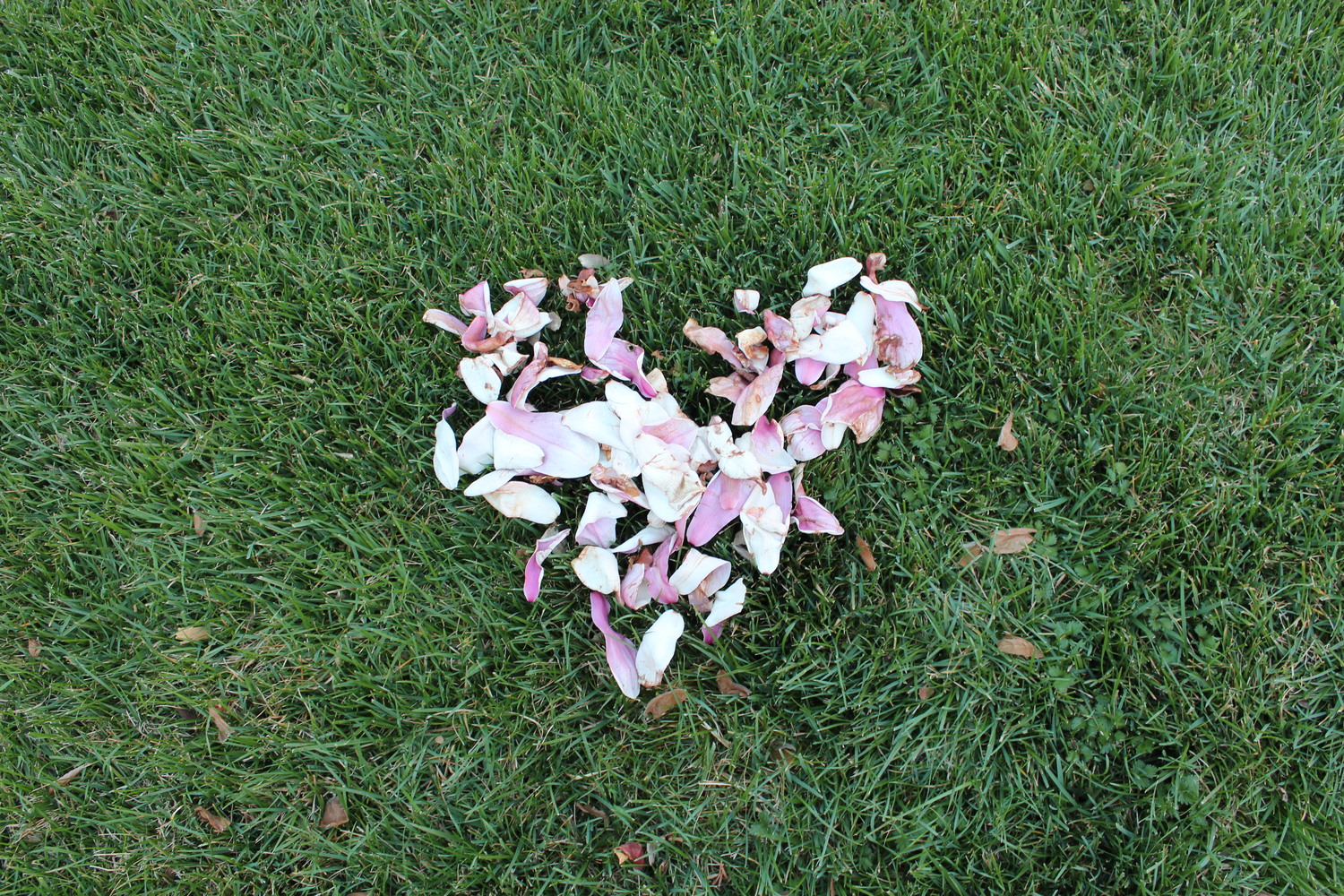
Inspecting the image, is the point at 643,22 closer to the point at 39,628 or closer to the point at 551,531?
the point at 551,531

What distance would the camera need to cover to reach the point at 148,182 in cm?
207

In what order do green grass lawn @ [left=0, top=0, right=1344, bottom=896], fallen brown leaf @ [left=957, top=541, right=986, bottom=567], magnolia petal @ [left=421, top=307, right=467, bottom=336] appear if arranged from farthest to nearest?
magnolia petal @ [left=421, top=307, right=467, bottom=336]
fallen brown leaf @ [left=957, top=541, right=986, bottom=567]
green grass lawn @ [left=0, top=0, right=1344, bottom=896]

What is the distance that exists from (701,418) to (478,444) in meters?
0.45

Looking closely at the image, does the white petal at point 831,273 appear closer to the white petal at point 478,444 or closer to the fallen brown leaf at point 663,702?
the white petal at point 478,444

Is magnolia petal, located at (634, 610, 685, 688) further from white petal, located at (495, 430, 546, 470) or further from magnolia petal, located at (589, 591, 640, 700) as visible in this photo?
white petal, located at (495, 430, 546, 470)

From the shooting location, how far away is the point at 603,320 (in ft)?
5.62

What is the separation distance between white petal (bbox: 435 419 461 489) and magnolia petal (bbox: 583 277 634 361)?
320 millimetres

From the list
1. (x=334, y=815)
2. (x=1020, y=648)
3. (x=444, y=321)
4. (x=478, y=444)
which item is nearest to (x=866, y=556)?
(x=1020, y=648)

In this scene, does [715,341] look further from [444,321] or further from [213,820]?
[213,820]

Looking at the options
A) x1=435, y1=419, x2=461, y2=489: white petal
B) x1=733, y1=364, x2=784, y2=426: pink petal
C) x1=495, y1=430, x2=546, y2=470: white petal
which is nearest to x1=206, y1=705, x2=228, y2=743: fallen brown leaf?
x1=435, y1=419, x2=461, y2=489: white petal

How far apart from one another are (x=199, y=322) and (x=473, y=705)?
110cm

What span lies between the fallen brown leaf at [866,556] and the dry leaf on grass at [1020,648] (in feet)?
0.87

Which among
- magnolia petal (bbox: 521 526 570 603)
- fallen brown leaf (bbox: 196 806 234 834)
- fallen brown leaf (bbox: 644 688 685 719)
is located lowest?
fallen brown leaf (bbox: 196 806 234 834)

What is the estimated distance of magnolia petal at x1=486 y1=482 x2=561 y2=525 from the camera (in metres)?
1.64
